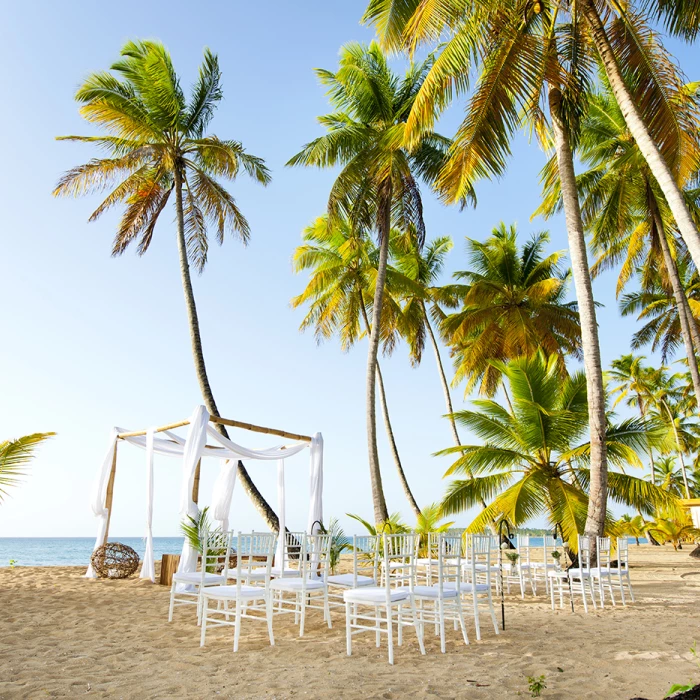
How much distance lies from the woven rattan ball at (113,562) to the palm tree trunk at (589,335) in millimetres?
7608

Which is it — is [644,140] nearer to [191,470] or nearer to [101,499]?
[191,470]

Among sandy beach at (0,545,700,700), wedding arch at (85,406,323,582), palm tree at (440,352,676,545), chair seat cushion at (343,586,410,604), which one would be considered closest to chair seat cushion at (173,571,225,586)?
sandy beach at (0,545,700,700)

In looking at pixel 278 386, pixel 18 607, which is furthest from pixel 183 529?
pixel 278 386

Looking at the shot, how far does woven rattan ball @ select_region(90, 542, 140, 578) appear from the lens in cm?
1027

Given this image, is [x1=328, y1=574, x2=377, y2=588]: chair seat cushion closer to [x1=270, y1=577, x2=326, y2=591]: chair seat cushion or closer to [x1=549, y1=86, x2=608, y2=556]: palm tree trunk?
[x1=270, y1=577, x2=326, y2=591]: chair seat cushion

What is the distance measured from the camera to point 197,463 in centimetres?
934

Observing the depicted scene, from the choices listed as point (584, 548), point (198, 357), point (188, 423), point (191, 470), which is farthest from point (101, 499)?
point (584, 548)

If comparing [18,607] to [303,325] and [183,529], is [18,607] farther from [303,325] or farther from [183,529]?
[303,325]

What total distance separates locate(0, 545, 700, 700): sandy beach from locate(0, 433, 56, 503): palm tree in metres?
1.52

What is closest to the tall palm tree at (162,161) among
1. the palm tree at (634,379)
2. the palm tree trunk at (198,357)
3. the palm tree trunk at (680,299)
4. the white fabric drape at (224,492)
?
the palm tree trunk at (198,357)

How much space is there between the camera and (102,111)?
13.7 m

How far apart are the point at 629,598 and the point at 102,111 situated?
556 inches

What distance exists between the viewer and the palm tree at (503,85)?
785 centimetres

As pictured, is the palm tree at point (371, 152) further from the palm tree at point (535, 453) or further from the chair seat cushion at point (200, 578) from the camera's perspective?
the chair seat cushion at point (200, 578)
